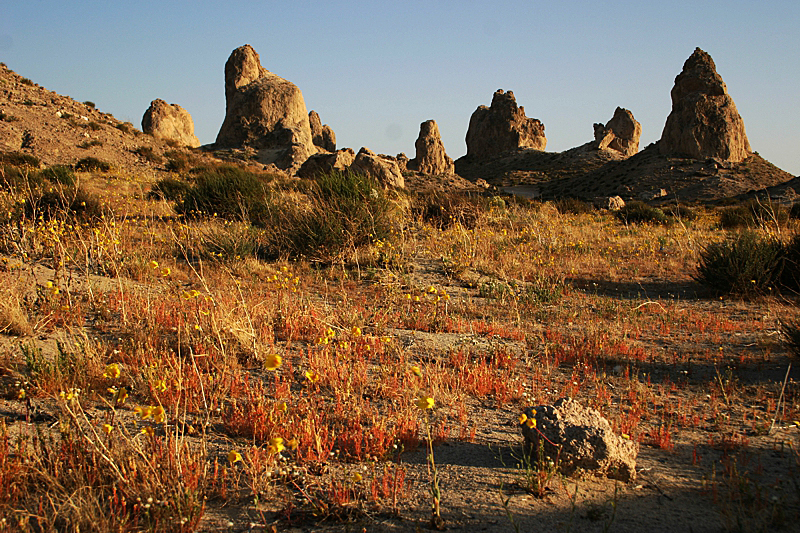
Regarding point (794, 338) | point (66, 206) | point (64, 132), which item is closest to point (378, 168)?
point (66, 206)

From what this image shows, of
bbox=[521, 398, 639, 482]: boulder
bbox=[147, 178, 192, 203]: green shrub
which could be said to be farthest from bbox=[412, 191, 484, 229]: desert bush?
bbox=[521, 398, 639, 482]: boulder

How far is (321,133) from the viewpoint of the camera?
67.2 m

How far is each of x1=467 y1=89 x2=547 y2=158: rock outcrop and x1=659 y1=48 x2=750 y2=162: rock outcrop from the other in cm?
3168

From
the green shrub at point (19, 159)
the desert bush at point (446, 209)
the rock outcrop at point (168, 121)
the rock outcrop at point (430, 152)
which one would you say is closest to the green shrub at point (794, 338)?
the desert bush at point (446, 209)

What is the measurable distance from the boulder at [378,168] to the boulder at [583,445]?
15220mm

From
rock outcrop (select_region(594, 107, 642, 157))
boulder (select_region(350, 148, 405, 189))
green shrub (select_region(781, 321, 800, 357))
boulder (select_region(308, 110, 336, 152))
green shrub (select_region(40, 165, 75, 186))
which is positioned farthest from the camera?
rock outcrop (select_region(594, 107, 642, 157))

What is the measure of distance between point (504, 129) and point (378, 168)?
78.3m

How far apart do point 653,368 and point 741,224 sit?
16.2 meters

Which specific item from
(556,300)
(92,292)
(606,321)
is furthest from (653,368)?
(92,292)

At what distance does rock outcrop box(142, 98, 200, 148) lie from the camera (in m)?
54.4

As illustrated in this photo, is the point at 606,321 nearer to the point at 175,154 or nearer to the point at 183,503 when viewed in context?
the point at 183,503

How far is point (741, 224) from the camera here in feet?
57.5

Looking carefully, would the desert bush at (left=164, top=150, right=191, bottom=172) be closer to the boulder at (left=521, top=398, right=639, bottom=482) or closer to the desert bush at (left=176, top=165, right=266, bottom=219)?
the desert bush at (left=176, top=165, right=266, bottom=219)

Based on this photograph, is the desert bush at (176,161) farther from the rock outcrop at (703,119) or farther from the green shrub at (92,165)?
the rock outcrop at (703,119)
